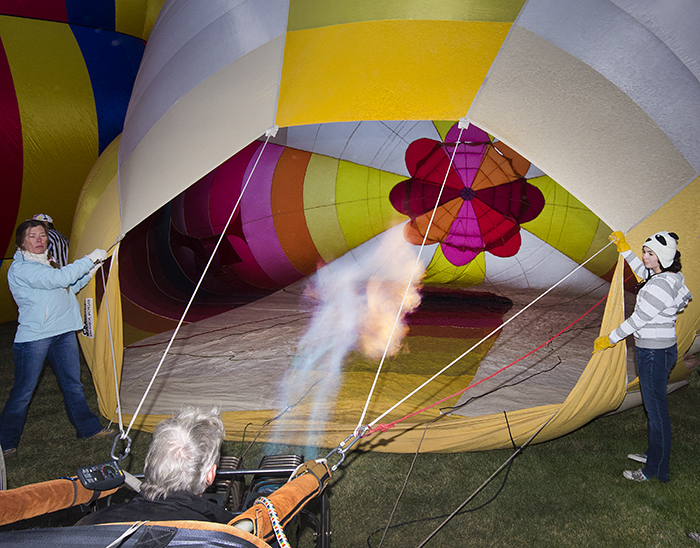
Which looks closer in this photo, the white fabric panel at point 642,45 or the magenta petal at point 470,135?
the white fabric panel at point 642,45

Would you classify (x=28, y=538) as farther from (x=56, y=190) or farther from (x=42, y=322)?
(x=56, y=190)

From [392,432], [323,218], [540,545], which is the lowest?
[540,545]

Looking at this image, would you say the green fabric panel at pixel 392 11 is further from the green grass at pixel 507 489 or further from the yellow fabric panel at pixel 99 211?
the green grass at pixel 507 489


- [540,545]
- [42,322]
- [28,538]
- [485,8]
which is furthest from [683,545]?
[42,322]

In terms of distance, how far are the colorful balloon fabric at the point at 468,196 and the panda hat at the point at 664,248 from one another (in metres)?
2.71

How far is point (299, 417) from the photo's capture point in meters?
2.63

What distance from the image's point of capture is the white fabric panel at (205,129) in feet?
7.29

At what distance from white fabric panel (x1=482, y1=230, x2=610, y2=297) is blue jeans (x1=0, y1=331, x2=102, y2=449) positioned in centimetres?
394

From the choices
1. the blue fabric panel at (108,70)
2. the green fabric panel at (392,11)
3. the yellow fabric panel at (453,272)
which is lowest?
the yellow fabric panel at (453,272)

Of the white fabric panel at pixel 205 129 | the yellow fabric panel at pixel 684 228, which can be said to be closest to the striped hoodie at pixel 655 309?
the yellow fabric panel at pixel 684 228

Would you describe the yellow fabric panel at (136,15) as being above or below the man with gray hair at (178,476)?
above

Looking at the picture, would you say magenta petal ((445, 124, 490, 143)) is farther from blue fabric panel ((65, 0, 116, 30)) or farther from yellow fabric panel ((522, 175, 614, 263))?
blue fabric panel ((65, 0, 116, 30))

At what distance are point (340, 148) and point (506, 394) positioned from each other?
2.76 metres

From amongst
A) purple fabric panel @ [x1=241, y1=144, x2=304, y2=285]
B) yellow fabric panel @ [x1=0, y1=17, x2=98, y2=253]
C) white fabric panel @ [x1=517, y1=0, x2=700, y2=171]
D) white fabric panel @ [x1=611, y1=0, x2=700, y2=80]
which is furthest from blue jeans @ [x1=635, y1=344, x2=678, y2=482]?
yellow fabric panel @ [x1=0, y1=17, x2=98, y2=253]
